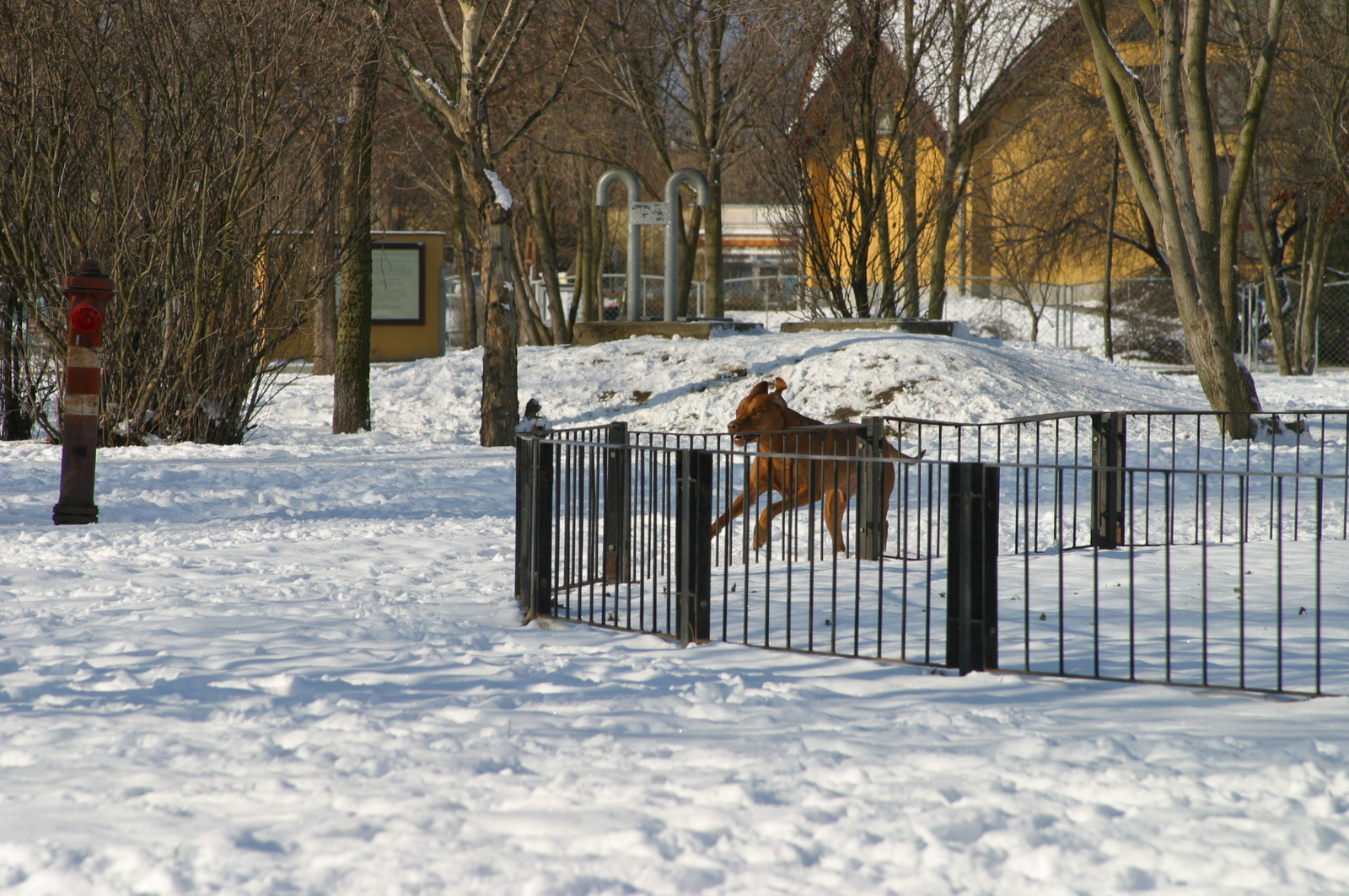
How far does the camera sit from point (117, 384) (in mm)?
13328

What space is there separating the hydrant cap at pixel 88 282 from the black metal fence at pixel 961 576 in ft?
12.4

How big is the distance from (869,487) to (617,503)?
6.50ft

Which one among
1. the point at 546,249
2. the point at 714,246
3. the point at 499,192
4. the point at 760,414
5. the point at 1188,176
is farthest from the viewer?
the point at 546,249

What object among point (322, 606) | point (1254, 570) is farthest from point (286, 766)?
point (1254, 570)

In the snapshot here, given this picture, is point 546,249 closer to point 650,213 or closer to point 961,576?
point 650,213

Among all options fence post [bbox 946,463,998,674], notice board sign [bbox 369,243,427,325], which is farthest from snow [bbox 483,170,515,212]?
notice board sign [bbox 369,243,427,325]

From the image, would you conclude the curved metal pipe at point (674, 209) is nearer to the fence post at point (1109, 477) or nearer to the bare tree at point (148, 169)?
the bare tree at point (148, 169)

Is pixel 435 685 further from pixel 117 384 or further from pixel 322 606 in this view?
pixel 117 384

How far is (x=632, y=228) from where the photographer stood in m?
18.5

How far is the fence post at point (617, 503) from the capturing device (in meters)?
7.18

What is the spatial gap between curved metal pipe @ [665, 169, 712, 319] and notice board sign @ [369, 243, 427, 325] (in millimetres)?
7917

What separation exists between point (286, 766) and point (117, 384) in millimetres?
10308

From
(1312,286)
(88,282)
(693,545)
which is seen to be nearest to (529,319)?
(1312,286)

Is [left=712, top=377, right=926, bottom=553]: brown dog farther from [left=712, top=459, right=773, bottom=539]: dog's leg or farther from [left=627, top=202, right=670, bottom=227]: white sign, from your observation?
[left=627, top=202, right=670, bottom=227]: white sign
